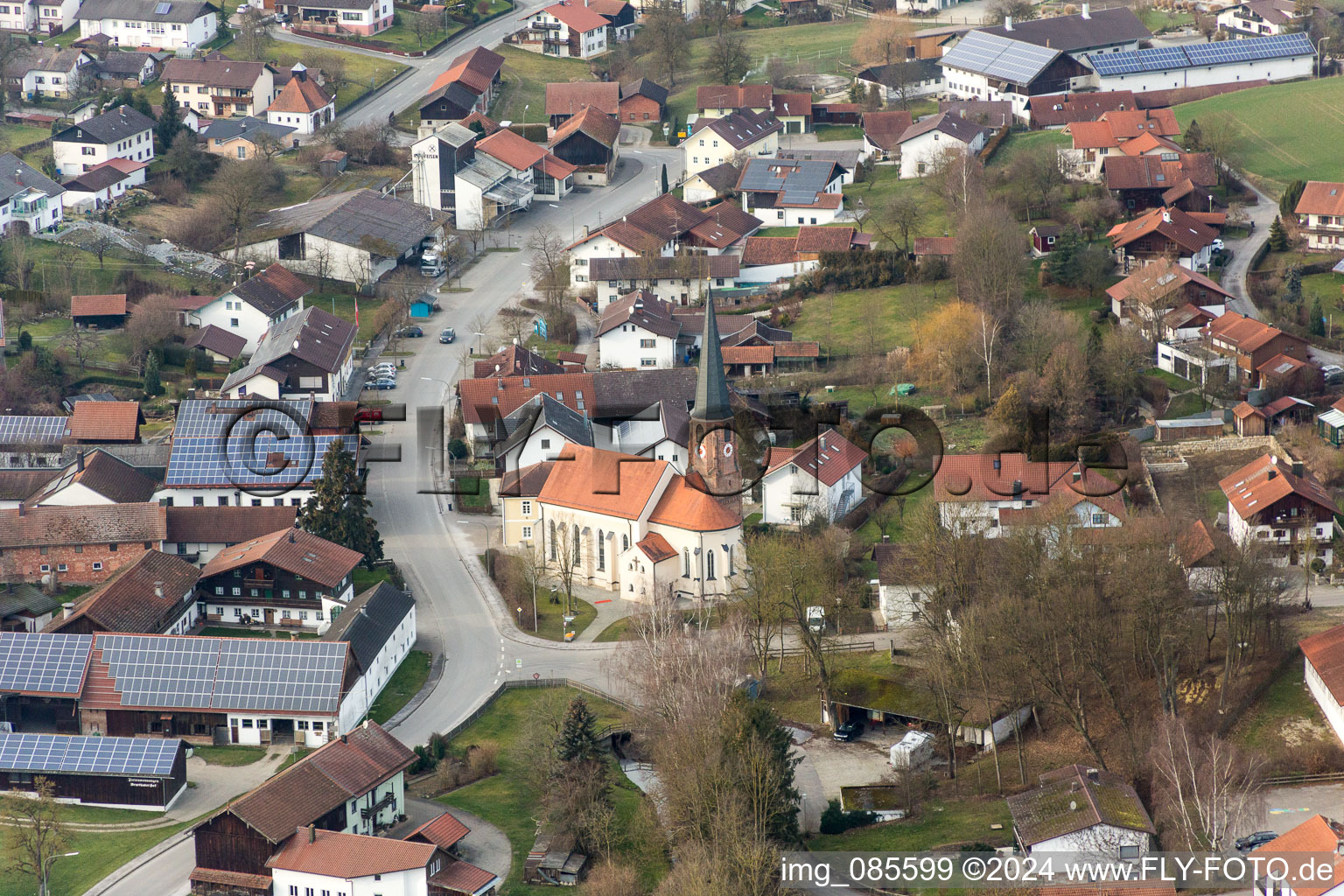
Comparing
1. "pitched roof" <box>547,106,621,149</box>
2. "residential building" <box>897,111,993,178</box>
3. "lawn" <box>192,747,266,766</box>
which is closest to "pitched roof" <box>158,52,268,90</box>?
"pitched roof" <box>547,106,621,149</box>

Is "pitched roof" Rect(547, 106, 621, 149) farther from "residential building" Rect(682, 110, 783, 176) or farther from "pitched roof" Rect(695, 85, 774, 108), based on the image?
"pitched roof" Rect(695, 85, 774, 108)

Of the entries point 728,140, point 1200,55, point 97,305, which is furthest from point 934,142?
point 97,305

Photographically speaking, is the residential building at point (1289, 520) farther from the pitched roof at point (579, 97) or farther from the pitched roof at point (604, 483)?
the pitched roof at point (579, 97)

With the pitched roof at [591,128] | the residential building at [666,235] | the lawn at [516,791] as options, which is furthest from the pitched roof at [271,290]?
the lawn at [516,791]

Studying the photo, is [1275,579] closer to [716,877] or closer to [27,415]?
[716,877]

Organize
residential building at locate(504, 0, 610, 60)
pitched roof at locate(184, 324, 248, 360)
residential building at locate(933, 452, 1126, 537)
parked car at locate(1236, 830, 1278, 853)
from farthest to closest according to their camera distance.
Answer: residential building at locate(504, 0, 610, 60), pitched roof at locate(184, 324, 248, 360), residential building at locate(933, 452, 1126, 537), parked car at locate(1236, 830, 1278, 853)

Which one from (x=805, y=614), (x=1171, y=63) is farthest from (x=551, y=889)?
(x=1171, y=63)
